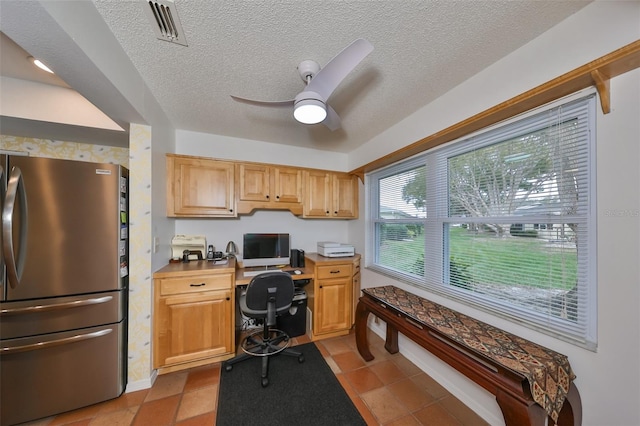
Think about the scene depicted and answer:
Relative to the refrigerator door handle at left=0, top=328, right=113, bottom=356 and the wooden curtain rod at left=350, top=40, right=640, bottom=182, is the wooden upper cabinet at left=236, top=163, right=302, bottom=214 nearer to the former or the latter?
the refrigerator door handle at left=0, top=328, right=113, bottom=356

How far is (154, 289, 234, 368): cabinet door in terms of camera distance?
1.94m

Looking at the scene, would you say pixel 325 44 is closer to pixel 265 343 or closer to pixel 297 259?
pixel 297 259

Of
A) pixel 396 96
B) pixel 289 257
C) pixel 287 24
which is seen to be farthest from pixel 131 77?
pixel 289 257

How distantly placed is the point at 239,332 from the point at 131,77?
2.73 metres

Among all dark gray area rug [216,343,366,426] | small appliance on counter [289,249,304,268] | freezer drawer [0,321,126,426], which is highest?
small appliance on counter [289,249,304,268]

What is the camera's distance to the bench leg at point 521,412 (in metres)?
0.99

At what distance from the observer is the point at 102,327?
65.1 inches

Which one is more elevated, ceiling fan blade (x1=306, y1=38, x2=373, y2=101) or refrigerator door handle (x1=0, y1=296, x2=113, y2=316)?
ceiling fan blade (x1=306, y1=38, x2=373, y2=101)

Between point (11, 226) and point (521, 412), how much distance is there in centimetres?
302

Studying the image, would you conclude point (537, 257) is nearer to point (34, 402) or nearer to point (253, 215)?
point (253, 215)

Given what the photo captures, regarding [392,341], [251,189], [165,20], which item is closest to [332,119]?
[165,20]

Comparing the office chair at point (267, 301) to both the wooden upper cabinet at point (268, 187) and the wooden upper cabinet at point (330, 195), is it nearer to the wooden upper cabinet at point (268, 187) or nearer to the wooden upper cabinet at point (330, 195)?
the wooden upper cabinet at point (268, 187)

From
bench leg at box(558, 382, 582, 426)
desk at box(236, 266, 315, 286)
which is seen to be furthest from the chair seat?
bench leg at box(558, 382, 582, 426)

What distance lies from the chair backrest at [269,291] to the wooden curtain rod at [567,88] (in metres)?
1.82
